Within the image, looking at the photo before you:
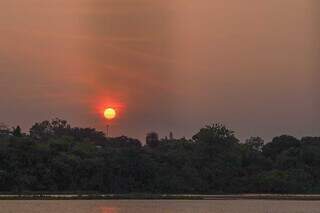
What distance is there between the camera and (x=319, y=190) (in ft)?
278

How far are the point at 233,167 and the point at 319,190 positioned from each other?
1222 centimetres

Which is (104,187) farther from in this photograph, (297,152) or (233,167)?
(297,152)

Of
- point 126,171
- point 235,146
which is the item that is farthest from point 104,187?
point 235,146

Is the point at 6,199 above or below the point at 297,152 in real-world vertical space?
below

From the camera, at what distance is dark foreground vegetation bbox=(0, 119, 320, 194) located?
248 feet
